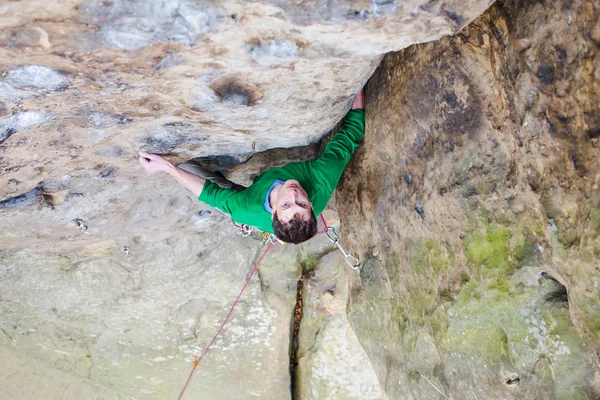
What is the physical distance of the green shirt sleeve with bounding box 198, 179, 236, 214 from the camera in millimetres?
2521

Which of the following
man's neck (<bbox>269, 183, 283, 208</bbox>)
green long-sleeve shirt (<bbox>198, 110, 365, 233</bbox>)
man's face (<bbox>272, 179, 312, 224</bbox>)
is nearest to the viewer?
man's face (<bbox>272, 179, 312, 224</bbox>)

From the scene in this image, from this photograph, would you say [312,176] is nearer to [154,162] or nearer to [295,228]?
[295,228]

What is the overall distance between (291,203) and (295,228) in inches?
4.2

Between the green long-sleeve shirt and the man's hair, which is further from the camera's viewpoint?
the green long-sleeve shirt

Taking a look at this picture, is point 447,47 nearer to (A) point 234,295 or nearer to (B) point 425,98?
(B) point 425,98

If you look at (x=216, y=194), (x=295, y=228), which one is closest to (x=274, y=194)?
(x=295, y=228)

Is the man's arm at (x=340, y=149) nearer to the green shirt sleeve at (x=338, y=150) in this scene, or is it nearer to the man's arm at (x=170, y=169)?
the green shirt sleeve at (x=338, y=150)

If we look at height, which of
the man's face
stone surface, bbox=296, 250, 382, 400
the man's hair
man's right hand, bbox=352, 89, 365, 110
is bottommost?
stone surface, bbox=296, 250, 382, 400

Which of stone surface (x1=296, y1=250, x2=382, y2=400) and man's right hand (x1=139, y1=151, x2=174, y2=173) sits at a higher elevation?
man's right hand (x1=139, y1=151, x2=174, y2=173)

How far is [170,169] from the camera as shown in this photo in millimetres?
2500

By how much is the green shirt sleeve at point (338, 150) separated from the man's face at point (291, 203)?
0.77 feet

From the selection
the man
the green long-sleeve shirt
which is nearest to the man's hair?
the man

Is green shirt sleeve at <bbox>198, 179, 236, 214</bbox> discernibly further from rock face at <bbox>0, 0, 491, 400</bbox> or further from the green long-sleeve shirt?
rock face at <bbox>0, 0, 491, 400</bbox>

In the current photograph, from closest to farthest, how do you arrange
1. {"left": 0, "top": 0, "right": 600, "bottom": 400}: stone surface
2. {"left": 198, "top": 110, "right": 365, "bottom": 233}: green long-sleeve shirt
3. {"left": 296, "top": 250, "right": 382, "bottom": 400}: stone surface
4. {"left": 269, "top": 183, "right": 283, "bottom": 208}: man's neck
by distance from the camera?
{"left": 0, "top": 0, "right": 600, "bottom": 400}: stone surface → {"left": 269, "top": 183, "right": 283, "bottom": 208}: man's neck → {"left": 198, "top": 110, "right": 365, "bottom": 233}: green long-sleeve shirt → {"left": 296, "top": 250, "right": 382, "bottom": 400}: stone surface
